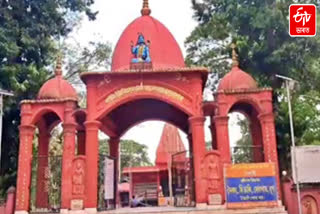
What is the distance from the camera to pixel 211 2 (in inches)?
671

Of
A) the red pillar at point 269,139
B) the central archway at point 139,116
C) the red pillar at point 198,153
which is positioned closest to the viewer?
the red pillar at point 198,153

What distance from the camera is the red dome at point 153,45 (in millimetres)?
14344

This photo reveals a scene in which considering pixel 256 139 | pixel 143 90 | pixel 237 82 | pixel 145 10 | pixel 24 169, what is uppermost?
pixel 145 10

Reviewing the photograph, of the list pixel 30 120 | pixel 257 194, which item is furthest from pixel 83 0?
pixel 257 194

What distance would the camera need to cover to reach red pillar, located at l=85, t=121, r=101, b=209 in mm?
11844

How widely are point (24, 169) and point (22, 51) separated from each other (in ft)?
16.8

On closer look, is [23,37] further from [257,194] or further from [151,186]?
[151,186]

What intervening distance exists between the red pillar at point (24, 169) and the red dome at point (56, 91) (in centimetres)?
115

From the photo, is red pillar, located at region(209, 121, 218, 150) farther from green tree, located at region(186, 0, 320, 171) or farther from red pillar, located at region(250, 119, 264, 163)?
green tree, located at region(186, 0, 320, 171)

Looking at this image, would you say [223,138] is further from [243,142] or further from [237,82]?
[243,142]

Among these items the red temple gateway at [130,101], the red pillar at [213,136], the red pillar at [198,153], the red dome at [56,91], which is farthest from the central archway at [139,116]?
the red pillar at [198,153]

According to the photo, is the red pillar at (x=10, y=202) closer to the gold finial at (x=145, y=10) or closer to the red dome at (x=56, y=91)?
the red dome at (x=56, y=91)

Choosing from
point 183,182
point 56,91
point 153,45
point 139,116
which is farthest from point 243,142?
point 56,91

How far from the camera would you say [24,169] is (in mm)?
12281
